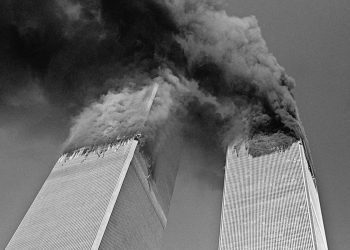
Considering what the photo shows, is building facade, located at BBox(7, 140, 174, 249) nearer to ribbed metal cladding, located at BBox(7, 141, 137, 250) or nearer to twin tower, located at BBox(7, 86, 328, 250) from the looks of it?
ribbed metal cladding, located at BBox(7, 141, 137, 250)

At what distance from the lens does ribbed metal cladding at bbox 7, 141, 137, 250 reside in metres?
70.2

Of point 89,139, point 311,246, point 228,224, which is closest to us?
point 311,246

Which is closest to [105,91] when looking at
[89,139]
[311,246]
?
[89,139]

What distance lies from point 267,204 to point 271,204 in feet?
2.29

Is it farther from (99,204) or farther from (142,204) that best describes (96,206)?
(142,204)

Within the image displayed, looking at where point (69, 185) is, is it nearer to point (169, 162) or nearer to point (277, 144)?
point (169, 162)

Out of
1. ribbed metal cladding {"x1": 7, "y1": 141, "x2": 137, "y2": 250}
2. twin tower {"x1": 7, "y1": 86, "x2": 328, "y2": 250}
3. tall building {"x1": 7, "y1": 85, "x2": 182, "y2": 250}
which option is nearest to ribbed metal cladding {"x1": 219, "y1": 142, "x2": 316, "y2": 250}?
twin tower {"x1": 7, "y1": 86, "x2": 328, "y2": 250}

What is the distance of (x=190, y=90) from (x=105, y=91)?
55.6ft

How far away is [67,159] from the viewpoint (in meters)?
88.6

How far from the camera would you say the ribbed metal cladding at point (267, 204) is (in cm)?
7038

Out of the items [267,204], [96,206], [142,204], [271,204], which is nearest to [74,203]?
[96,206]

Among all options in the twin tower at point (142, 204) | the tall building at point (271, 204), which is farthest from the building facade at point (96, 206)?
the tall building at point (271, 204)

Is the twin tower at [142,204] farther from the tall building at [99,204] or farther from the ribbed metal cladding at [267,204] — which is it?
the tall building at [99,204]

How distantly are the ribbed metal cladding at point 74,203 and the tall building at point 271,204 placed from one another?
1962 cm
